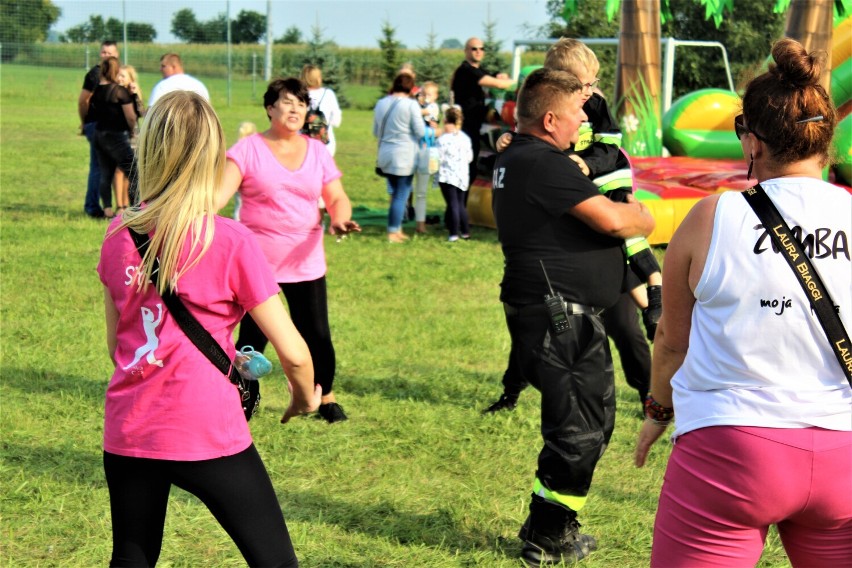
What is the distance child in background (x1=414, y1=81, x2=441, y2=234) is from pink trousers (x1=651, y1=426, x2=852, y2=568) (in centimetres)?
930

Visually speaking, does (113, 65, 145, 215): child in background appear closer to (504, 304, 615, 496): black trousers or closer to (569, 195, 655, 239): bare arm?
(504, 304, 615, 496): black trousers

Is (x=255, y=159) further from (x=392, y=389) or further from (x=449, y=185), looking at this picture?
(x=449, y=185)

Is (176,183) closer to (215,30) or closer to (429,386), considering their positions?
(429,386)

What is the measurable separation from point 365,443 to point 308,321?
735mm

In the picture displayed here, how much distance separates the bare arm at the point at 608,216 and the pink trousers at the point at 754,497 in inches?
57.5

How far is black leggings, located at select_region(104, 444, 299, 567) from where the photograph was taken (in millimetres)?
2699

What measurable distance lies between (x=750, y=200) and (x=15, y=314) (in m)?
6.89

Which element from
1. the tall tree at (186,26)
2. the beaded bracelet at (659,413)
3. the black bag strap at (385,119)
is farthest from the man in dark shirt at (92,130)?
the tall tree at (186,26)

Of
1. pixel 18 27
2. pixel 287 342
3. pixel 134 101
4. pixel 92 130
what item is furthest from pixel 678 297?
pixel 18 27

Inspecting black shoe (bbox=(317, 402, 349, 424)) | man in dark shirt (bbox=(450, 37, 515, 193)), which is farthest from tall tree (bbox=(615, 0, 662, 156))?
black shoe (bbox=(317, 402, 349, 424))

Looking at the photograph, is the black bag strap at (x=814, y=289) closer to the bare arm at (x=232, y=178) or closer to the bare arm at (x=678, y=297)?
the bare arm at (x=678, y=297)

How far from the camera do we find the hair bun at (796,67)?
7.64ft

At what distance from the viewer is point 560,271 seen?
12.7 ft

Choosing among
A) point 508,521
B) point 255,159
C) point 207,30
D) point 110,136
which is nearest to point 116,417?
point 508,521
